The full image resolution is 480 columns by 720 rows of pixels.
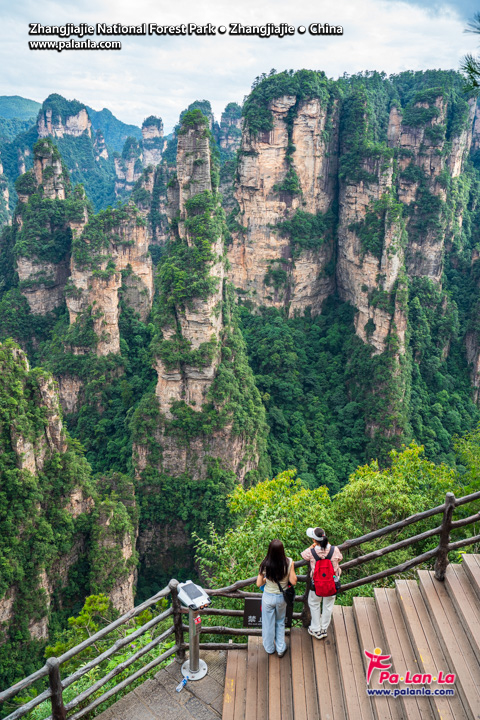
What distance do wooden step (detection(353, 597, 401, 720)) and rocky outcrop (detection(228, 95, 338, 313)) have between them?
124ft

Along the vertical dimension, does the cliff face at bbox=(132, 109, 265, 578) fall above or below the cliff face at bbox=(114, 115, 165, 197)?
below

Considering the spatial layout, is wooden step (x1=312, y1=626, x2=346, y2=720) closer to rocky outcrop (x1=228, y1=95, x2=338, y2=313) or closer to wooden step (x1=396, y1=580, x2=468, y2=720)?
wooden step (x1=396, y1=580, x2=468, y2=720)

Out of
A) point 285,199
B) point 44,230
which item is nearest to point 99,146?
point 44,230

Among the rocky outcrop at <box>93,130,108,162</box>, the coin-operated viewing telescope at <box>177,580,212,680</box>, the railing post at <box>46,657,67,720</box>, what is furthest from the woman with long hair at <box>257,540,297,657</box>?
the rocky outcrop at <box>93,130,108,162</box>

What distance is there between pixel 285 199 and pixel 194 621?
39.9 metres

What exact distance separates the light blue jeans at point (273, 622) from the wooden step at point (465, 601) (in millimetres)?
1863

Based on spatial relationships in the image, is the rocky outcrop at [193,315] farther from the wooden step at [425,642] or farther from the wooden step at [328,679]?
the wooden step at [328,679]

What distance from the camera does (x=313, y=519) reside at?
32.7 feet

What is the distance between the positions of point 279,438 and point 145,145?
85.4m

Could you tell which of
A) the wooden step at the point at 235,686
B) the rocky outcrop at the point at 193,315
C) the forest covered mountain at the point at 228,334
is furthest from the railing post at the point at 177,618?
the rocky outcrop at the point at 193,315

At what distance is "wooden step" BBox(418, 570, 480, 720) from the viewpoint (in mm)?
4516

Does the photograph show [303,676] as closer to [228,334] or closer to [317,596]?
[317,596]

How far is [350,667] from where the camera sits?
200 inches

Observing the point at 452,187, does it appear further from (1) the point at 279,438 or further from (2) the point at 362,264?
(1) the point at 279,438
